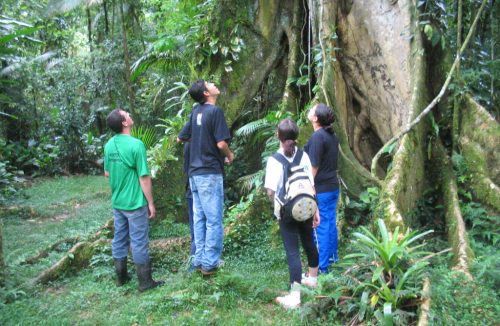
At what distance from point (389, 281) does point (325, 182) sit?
1.51 metres

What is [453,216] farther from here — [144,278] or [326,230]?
[144,278]

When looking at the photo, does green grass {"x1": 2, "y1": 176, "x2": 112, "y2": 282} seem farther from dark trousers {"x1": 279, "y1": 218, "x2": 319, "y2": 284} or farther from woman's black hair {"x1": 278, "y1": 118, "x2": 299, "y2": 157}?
woman's black hair {"x1": 278, "y1": 118, "x2": 299, "y2": 157}

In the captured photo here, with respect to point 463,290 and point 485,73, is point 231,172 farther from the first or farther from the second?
point 463,290

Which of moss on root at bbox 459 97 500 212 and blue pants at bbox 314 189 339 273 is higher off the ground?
moss on root at bbox 459 97 500 212

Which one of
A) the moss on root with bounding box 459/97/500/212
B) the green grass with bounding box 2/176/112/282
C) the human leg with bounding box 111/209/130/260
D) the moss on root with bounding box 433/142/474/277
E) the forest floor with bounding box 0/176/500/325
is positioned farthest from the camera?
the green grass with bounding box 2/176/112/282

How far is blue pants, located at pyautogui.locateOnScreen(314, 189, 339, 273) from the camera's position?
517cm

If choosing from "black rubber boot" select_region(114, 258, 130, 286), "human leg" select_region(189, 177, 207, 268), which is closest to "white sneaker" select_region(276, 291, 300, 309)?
"human leg" select_region(189, 177, 207, 268)

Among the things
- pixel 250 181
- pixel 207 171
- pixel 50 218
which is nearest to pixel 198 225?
pixel 207 171

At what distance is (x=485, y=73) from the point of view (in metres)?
7.41

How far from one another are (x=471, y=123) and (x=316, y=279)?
305cm

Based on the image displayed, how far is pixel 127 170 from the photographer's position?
17.3 feet

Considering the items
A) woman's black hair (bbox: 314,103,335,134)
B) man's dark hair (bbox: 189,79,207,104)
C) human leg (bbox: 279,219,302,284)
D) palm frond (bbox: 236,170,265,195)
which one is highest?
man's dark hair (bbox: 189,79,207,104)

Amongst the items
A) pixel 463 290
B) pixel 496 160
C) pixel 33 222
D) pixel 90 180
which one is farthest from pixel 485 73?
pixel 90 180

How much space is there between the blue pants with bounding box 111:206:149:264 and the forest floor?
0.38 m
